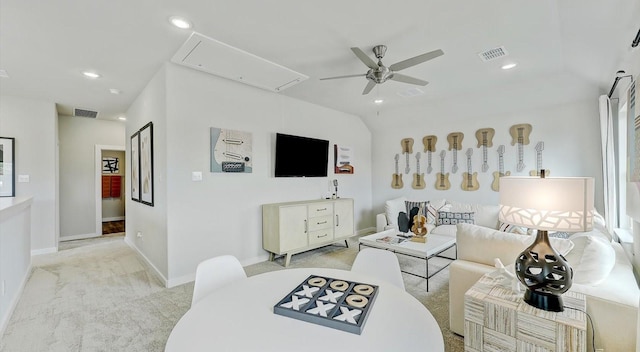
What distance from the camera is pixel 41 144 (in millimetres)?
4359

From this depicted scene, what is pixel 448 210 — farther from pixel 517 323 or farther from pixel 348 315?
pixel 348 315

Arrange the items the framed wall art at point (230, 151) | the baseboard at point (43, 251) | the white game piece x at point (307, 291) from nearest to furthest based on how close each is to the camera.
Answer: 1. the white game piece x at point (307, 291)
2. the framed wall art at point (230, 151)
3. the baseboard at point (43, 251)

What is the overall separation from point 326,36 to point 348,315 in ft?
7.65

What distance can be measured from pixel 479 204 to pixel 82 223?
7475 mm

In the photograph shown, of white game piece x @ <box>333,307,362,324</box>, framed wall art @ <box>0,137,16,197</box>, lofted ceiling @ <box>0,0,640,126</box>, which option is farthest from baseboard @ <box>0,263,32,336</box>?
white game piece x @ <box>333,307,362,324</box>

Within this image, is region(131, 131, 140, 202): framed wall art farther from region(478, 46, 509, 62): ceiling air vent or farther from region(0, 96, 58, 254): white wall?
region(478, 46, 509, 62): ceiling air vent

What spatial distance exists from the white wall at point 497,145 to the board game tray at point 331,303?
165 inches

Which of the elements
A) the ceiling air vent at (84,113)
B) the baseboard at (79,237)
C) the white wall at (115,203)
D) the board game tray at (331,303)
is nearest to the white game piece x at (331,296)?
the board game tray at (331,303)

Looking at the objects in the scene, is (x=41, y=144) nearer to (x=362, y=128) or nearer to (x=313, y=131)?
(x=313, y=131)

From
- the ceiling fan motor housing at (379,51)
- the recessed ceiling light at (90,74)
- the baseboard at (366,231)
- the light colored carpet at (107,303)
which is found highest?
the recessed ceiling light at (90,74)

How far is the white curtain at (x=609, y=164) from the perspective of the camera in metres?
3.18

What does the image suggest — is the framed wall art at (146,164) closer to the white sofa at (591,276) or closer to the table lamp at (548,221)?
the white sofa at (591,276)

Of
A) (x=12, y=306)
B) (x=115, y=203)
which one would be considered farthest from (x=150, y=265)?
(x=115, y=203)

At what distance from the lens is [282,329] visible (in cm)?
104
